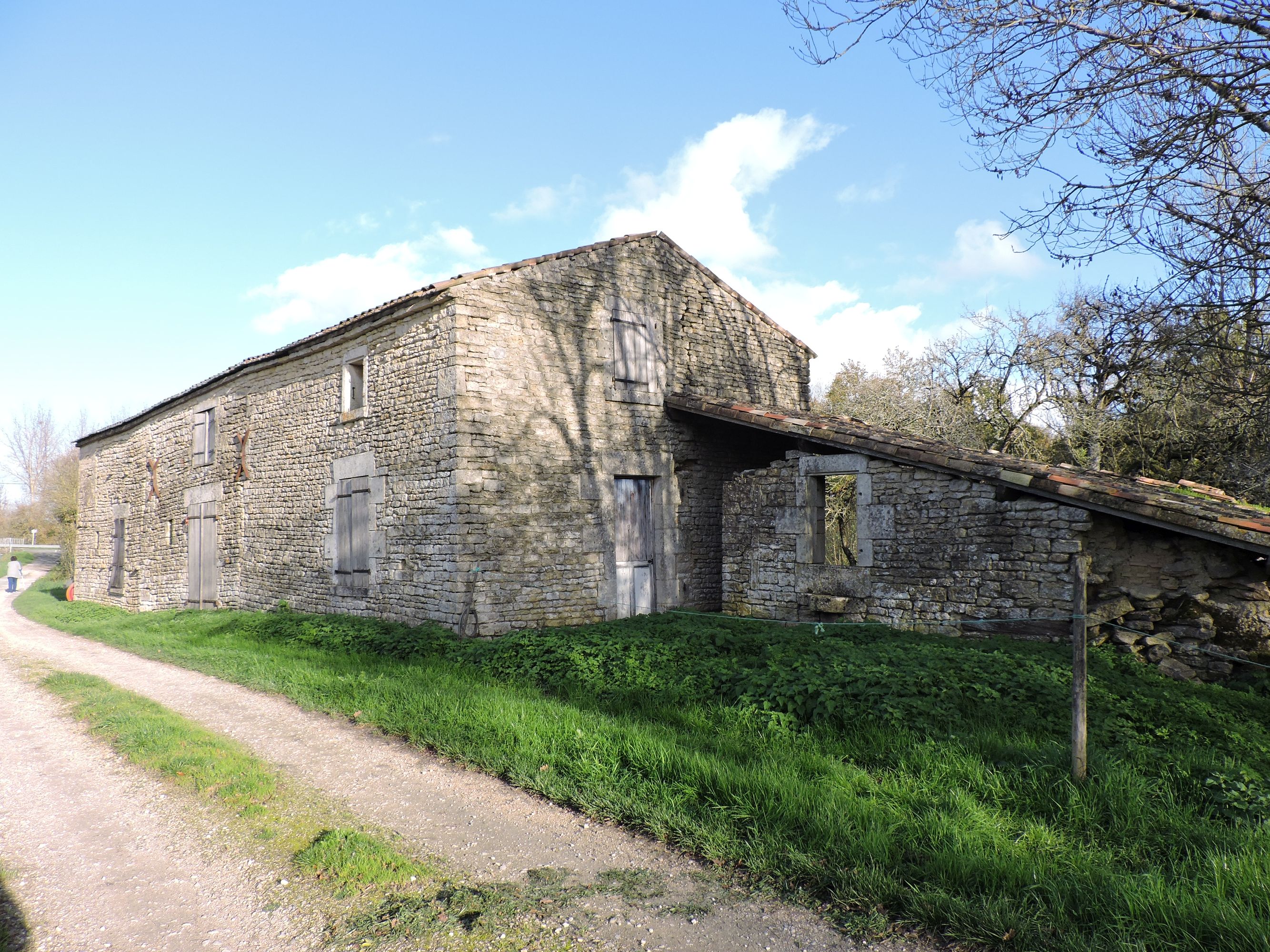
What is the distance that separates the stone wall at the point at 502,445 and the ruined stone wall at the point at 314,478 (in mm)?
40

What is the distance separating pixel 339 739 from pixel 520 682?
6.00ft

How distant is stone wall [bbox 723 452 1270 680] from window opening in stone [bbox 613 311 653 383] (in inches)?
100

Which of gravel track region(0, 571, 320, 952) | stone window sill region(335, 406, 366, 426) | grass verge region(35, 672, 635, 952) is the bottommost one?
A: gravel track region(0, 571, 320, 952)

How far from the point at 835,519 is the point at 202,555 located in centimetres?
1466

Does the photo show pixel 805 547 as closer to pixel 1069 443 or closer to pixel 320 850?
pixel 320 850

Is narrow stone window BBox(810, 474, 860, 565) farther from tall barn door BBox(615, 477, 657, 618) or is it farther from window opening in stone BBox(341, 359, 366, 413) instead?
window opening in stone BBox(341, 359, 366, 413)

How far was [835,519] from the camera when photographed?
1905cm

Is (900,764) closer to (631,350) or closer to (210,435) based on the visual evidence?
(631,350)

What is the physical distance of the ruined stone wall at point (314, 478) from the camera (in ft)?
33.4

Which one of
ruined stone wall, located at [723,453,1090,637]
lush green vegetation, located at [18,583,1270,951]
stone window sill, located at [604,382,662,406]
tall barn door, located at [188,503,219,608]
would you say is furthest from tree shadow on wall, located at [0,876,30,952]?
tall barn door, located at [188,503,219,608]

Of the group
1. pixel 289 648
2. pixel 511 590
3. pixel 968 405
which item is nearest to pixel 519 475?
pixel 511 590

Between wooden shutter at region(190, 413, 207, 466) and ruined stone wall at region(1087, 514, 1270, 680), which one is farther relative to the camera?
wooden shutter at region(190, 413, 207, 466)

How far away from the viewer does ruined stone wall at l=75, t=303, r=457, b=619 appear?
10.2 m

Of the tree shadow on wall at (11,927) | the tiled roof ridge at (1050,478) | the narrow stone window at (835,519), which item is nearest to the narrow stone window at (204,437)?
the tiled roof ridge at (1050,478)
